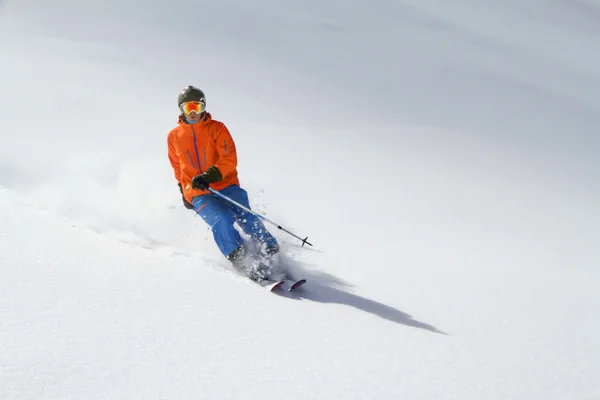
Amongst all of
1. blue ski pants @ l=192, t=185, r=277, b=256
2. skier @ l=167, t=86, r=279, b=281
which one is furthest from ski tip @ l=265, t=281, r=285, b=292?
blue ski pants @ l=192, t=185, r=277, b=256

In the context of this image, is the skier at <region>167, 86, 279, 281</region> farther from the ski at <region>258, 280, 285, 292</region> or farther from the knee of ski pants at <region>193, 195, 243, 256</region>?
the ski at <region>258, 280, 285, 292</region>

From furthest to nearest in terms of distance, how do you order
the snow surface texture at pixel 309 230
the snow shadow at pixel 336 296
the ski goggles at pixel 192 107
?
the ski goggles at pixel 192 107 < the snow shadow at pixel 336 296 < the snow surface texture at pixel 309 230

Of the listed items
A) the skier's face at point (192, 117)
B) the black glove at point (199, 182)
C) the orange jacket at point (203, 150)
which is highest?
the skier's face at point (192, 117)

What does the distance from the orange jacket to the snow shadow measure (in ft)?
3.16

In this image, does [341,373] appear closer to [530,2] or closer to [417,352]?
[417,352]

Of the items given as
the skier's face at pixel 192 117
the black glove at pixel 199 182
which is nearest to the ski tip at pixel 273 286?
the black glove at pixel 199 182

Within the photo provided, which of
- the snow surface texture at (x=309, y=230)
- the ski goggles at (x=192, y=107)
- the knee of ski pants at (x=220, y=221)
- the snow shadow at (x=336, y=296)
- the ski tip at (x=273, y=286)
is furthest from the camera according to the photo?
the ski goggles at (x=192, y=107)

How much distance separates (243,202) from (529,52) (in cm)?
1761

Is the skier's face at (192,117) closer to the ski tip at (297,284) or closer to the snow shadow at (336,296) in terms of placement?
the snow shadow at (336,296)

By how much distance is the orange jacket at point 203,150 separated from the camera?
5.56 meters

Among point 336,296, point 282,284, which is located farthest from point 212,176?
point 336,296

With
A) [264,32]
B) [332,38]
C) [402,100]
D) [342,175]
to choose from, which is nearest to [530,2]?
[332,38]

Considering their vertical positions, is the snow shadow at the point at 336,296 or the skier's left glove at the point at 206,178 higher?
the skier's left glove at the point at 206,178

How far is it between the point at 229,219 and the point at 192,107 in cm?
101
